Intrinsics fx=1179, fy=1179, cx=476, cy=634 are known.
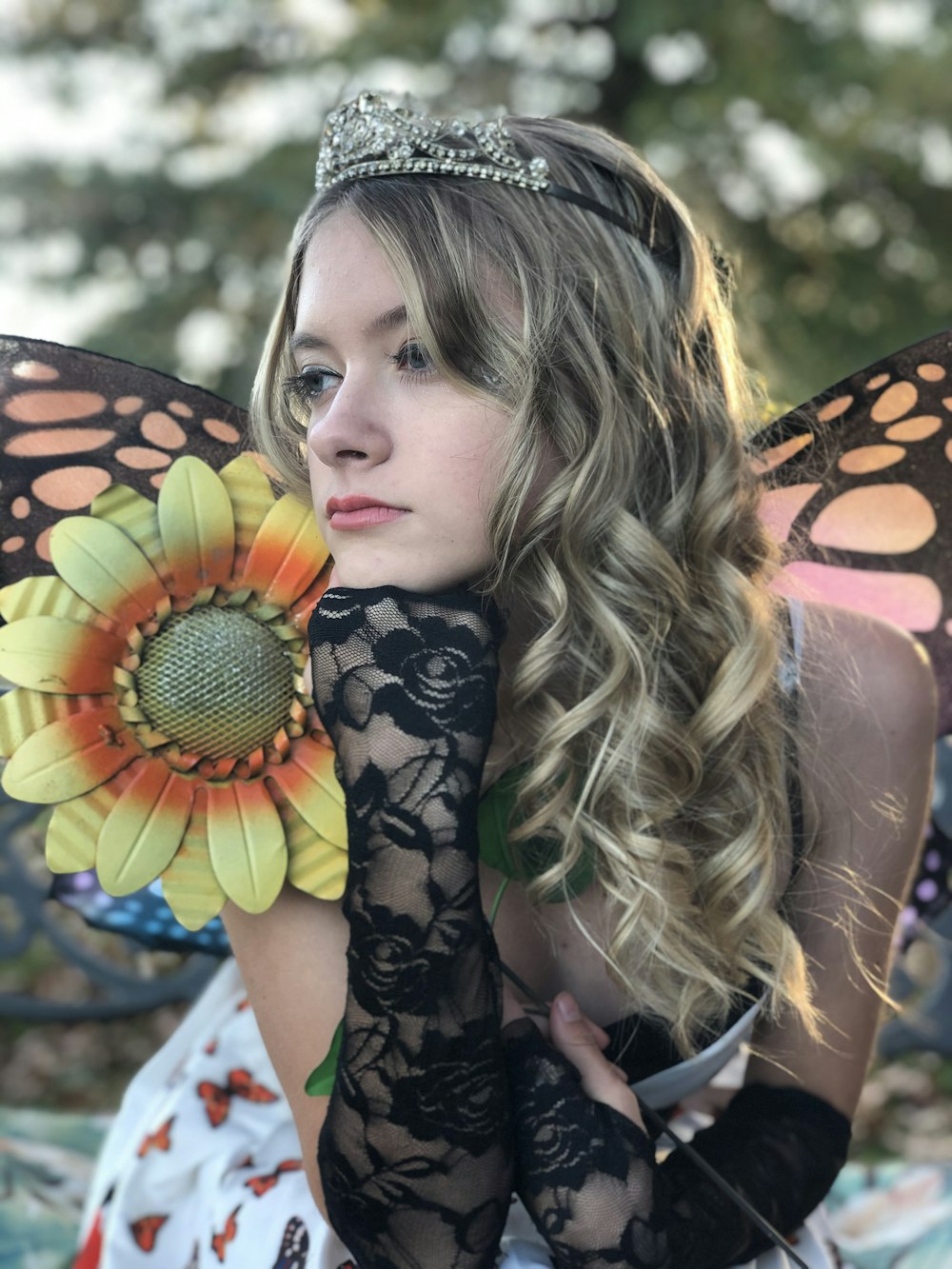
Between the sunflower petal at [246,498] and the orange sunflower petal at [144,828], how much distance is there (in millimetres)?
335

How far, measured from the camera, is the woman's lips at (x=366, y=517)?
5.00 feet

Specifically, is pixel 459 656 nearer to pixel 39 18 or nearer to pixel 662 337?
pixel 662 337

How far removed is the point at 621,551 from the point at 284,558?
1.62 ft

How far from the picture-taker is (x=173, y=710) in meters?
1.59

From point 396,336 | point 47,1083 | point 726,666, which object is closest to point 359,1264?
point 726,666

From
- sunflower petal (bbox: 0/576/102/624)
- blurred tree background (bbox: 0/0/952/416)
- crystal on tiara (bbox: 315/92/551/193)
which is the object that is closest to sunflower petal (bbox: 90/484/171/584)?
sunflower petal (bbox: 0/576/102/624)

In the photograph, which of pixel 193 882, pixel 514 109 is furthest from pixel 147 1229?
pixel 514 109

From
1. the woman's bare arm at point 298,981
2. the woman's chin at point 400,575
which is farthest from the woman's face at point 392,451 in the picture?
the woman's bare arm at point 298,981

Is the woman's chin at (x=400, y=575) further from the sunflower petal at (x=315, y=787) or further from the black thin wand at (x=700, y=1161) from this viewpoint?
the black thin wand at (x=700, y=1161)

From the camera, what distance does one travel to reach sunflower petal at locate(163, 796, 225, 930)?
1539 mm

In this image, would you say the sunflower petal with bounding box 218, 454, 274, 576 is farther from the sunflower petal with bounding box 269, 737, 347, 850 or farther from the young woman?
the sunflower petal with bounding box 269, 737, 347, 850

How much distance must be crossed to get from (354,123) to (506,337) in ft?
1.47

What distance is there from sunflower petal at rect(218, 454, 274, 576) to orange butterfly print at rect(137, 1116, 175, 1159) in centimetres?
107

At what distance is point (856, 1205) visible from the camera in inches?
95.6
